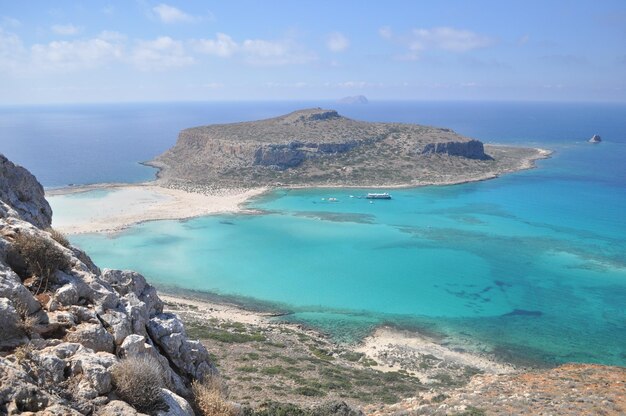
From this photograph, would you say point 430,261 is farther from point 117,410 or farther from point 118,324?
point 117,410

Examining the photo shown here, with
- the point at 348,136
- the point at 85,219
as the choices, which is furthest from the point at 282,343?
the point at 348,136

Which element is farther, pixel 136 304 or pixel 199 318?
pixel 199 318

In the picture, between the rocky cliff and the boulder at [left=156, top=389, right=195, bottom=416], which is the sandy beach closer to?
the rocky cliff

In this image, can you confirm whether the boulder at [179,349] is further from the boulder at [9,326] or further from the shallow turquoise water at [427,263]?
the shallow turquoise water at [427,263]

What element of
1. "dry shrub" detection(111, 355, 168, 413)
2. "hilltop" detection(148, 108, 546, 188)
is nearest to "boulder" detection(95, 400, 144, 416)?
"dry shrub" detection(111, 355, 168, 413)

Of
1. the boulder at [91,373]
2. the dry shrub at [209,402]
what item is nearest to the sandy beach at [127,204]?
the dry shrub at [209,402]

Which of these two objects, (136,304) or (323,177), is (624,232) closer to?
(323,177)
